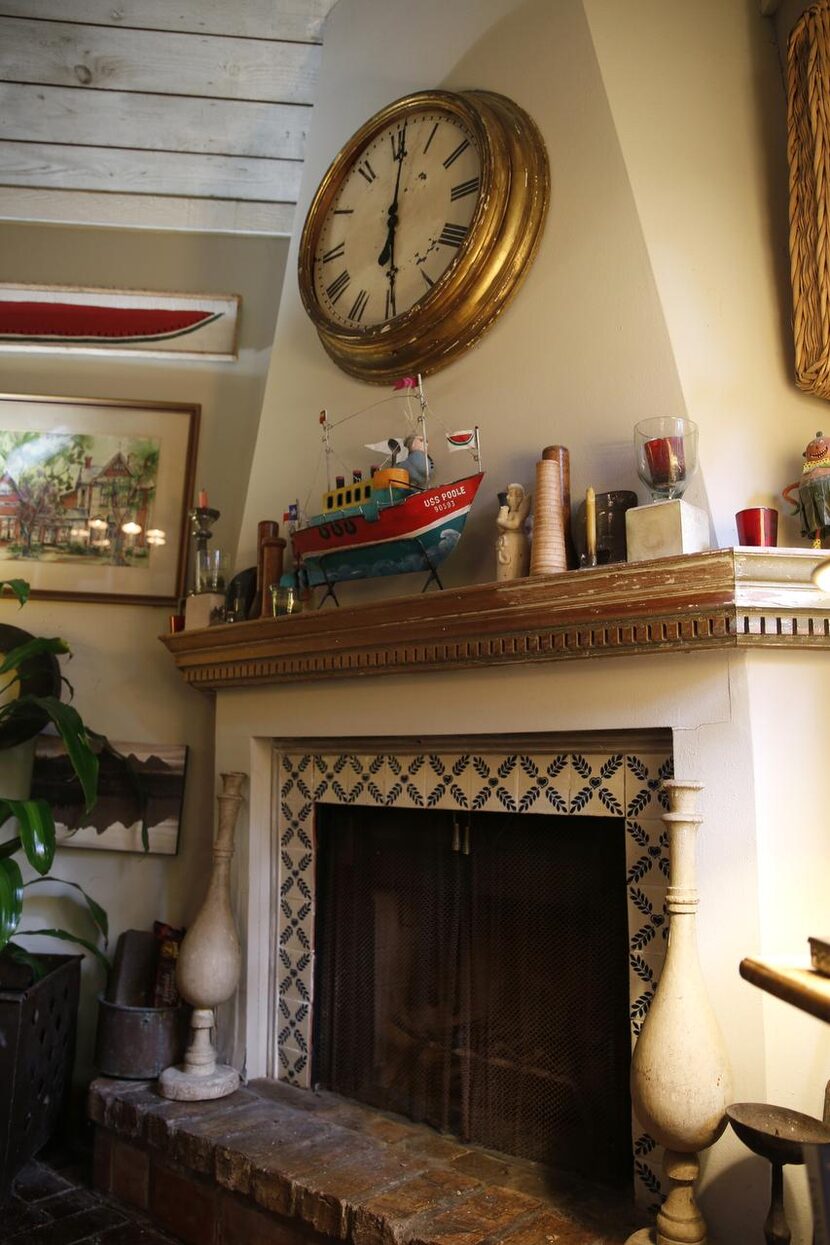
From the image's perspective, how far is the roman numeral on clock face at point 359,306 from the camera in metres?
2.12

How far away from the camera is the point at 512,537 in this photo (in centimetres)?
168

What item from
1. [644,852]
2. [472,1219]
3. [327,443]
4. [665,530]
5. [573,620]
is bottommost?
[472,1219]

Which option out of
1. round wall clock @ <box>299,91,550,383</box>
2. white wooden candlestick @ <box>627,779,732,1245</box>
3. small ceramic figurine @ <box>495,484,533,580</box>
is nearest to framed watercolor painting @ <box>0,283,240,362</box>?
round wall clock @ <box>299,91,550,383</box>

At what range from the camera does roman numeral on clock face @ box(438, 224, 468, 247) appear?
1946 millimetres

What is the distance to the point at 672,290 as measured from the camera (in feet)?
5.35

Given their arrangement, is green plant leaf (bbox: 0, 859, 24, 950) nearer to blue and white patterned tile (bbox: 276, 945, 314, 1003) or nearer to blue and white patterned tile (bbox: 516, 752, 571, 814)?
blue and white patterned tile (bbox: 276, 945, 314, 1003)

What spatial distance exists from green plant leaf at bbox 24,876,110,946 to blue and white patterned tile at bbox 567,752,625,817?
1312 mm

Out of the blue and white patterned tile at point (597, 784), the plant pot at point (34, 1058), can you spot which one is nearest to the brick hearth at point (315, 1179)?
the plant pot at point (34, 1058)

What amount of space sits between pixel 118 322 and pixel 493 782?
1.83 m

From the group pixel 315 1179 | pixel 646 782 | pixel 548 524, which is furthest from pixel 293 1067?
pixel 548 524

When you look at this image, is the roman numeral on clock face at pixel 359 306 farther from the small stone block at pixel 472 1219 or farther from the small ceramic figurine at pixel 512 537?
the small stone block at pixel 472 1219

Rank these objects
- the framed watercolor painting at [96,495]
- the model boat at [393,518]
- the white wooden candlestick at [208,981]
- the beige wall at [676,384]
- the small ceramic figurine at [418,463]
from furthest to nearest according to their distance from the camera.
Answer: the framed watercolor painting at [96,495]
the white wooden candlestick at [208,981]
the small ceramic figurine at [418,463]
the model boat at [393,518]
the beige wall at [676,384]

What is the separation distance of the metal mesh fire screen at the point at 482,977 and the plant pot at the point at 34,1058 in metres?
0.62

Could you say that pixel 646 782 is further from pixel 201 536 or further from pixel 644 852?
pixel 201 536
